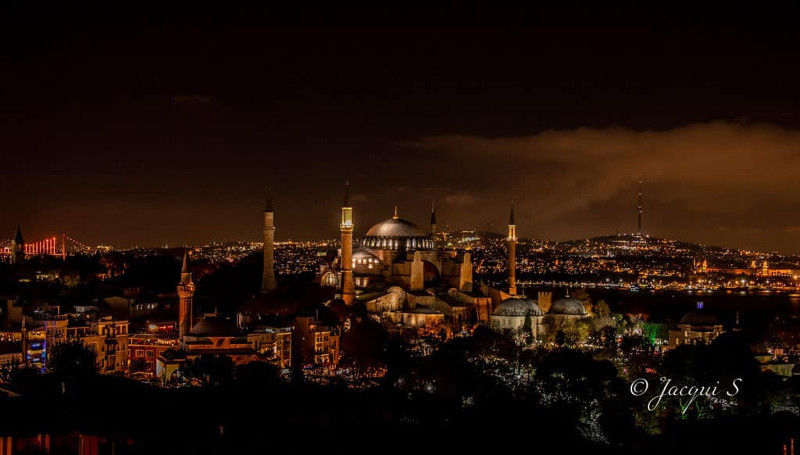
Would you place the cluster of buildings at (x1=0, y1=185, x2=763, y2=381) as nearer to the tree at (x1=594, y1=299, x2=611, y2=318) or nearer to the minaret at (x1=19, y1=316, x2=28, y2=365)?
the minaret at (x1=19, y1=316, x2=28, y2=365)

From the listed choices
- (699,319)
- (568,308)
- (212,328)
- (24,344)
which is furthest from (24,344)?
(699,319)

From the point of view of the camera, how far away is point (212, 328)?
36562mm

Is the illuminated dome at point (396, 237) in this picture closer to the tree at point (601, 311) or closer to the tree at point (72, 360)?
the tree at point (601, 311)

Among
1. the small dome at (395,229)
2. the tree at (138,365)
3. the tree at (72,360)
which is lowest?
the tree at (138,365)

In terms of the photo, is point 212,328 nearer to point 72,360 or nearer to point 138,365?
point 138,365

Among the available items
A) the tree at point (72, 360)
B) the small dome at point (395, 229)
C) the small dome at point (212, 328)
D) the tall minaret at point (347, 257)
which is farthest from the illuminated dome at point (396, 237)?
the tree at point (72, 360)

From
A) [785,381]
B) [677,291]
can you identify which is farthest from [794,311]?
[785,381]

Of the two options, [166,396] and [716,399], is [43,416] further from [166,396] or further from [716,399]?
[716,399]

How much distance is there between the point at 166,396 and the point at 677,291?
399 feet

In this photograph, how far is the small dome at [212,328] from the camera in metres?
36.3

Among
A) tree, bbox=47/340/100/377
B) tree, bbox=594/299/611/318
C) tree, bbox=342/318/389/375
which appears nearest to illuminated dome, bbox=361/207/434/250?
tree, bbox=594/299/611/318

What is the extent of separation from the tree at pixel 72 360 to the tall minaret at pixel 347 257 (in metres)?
15.3

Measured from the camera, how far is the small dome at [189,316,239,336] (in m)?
36.3

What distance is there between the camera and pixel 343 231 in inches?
1938
